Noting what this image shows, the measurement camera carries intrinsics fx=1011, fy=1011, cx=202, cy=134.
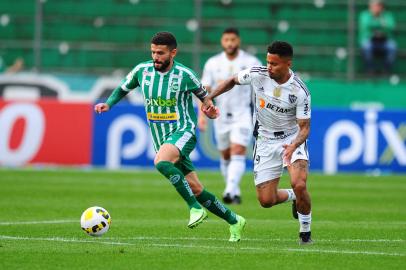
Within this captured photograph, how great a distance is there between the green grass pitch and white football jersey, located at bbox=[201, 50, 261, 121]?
1500 mm

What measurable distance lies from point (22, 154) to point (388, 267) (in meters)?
15.2

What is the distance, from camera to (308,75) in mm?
25828

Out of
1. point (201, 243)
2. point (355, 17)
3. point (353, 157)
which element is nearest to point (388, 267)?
point (201, 243)

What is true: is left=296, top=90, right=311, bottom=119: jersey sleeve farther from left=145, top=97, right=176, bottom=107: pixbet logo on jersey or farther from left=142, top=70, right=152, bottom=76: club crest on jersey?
left=142, top=70, right=152, bottom=76: club crest on jersey

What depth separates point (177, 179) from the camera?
34.6 feet

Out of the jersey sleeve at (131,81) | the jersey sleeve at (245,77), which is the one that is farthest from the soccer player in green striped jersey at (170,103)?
the jersey sleeve at (245,77)

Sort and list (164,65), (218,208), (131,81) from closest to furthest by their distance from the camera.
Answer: (218,208) → (164,65) → (131,81)

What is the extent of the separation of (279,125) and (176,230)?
6.03ft

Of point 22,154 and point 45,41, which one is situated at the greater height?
point 45,41

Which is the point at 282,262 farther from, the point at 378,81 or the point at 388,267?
the point at 378,81

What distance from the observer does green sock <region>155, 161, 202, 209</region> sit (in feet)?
34.6

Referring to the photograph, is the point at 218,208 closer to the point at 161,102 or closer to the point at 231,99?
the point at 161,102

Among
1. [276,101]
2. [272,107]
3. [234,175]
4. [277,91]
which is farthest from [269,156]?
[234,175]

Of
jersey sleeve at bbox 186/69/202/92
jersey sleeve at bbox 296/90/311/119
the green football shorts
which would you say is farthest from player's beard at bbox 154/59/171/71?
jersey sleeve at bbox 296/90/311/119
